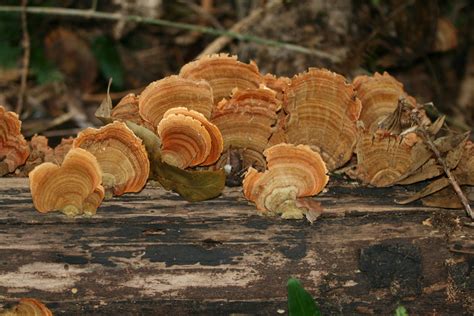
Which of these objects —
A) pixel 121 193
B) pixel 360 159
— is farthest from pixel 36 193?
pixel 360 159

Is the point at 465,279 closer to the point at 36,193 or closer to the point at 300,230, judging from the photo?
the point at 300,230

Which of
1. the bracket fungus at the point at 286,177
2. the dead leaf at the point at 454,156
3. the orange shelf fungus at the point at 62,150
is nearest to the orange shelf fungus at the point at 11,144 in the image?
the orange shelf fungus at the point at 62,150

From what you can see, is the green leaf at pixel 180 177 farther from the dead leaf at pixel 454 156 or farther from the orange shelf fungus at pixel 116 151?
the dead leaf at pixel 454 156

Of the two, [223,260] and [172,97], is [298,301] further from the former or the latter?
[172,97]

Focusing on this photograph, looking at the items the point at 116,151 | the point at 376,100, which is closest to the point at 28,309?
the point at 116,151

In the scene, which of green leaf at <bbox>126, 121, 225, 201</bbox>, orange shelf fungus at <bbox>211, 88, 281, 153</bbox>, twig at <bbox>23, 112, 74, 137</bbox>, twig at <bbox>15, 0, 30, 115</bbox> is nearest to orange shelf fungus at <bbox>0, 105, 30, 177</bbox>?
green leaf at <bbox>126, 121, 225, 201</bbox>

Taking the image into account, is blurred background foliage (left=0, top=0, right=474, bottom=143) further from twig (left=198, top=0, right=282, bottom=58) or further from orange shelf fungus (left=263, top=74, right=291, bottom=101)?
orange shelf fungus (left=263, top=74, right=291, bottom=101)
